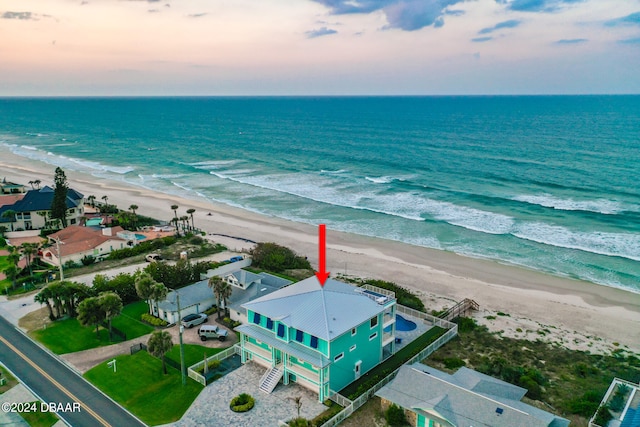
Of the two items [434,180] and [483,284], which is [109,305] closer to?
[483,284]

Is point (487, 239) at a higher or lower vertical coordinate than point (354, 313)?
lower

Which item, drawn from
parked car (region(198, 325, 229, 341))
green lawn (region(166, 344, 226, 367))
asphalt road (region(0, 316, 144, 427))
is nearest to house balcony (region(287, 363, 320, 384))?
green lawn (region(166, 344, 226, 367))

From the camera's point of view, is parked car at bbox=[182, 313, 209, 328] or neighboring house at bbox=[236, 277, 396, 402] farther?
parked car at bbox=[182, 313, 209, 328]

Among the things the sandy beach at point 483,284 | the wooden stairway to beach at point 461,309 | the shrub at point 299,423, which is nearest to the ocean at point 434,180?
the sandy beach at point 483,284

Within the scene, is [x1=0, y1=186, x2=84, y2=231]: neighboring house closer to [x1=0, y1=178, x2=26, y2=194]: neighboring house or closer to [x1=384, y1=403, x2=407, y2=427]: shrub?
[x1=0, y1=178, x2=26, y2=194]: neighboring house

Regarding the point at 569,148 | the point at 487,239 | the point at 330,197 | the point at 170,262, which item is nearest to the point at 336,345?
the point at 170,262

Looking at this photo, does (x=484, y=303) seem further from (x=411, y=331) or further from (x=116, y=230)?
(x=116, y=230)

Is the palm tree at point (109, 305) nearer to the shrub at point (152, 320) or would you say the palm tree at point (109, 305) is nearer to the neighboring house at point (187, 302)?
the shrub at point (152, 320)
